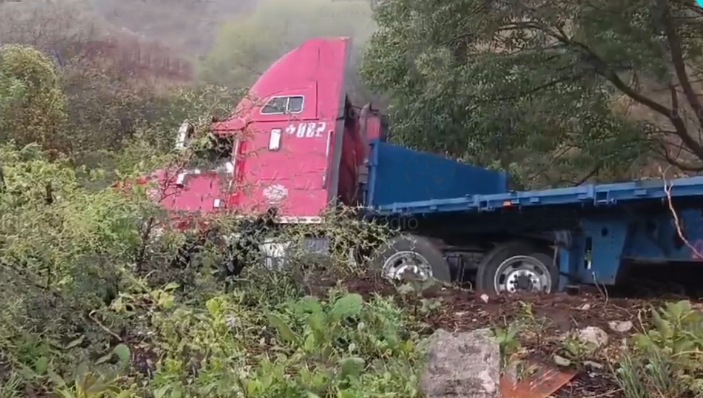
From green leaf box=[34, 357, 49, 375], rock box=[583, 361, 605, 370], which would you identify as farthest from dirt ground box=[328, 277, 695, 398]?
green leaf box=[34, 357, 49, 375]

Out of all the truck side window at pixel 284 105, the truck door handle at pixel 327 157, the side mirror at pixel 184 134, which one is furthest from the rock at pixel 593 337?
the truck side window at pixel 284 105

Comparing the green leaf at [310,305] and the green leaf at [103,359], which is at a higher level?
the green leaf at [310,305]

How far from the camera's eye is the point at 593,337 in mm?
3939

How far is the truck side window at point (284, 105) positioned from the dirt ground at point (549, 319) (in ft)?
10.5

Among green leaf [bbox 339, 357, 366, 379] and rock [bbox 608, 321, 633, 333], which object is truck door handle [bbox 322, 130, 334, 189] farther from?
green leaf [bbox 339, 357, 366, 379]

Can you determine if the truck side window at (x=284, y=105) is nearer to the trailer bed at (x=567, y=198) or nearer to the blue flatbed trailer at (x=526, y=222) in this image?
the blue flatbed trailer at (x=526, y=222)

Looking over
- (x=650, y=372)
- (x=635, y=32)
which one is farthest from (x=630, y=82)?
(x=650, y=372)

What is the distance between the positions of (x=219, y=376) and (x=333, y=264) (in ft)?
4.54

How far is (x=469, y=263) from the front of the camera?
25.9 feet

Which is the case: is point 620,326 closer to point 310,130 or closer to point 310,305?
point 310,305

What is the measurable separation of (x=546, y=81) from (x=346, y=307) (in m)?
6.91

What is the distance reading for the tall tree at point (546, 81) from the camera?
947cm

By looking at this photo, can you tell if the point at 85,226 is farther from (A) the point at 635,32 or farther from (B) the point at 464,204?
(A) the point at 635,32

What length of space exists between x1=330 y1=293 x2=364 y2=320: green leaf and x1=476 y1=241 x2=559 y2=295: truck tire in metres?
3.37
